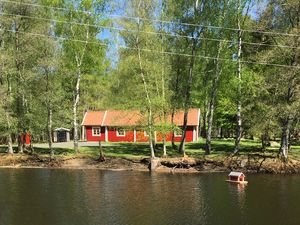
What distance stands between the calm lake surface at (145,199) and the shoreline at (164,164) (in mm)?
2294

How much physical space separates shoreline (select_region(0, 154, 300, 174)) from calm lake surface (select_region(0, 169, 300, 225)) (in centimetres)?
229

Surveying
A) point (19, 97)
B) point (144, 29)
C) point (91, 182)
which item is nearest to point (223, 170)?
point (91, 182)

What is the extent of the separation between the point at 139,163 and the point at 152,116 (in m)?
5.34

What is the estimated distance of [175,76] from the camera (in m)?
47.5

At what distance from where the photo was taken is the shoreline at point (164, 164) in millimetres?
37375

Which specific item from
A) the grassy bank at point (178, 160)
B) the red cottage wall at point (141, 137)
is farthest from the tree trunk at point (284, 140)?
the red cottage wall at point (141, 137)

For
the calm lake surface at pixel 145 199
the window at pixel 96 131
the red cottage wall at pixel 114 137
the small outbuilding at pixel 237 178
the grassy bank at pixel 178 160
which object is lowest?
the calm lake surface at pixel 145 199

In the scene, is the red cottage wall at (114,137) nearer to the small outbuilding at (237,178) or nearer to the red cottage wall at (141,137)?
the red cottage wall at (141,137)

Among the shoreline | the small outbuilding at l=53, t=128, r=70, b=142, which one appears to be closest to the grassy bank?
the shoreline

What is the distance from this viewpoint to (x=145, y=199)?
25766 millimetres

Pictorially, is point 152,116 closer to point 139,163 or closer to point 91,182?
point 139,163

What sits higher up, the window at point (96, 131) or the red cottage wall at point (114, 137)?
the window at point (96, 131)

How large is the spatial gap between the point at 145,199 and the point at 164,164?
13742mm

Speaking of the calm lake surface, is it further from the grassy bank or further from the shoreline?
the grassy bank
